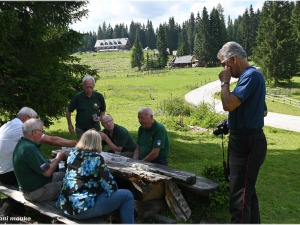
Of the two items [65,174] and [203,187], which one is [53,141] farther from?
[203,187]

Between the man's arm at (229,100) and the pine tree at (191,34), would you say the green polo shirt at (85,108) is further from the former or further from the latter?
the pine tree at (191,34)

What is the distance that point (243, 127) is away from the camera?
4.20m

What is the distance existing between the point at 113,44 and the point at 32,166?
14771 cm

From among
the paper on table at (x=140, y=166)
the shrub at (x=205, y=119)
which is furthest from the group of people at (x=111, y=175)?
the shrub at (x=205, y=119)

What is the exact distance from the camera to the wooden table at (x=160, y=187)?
5.07m

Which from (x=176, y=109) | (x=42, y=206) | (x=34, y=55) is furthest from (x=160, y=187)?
(x=176, y=109)

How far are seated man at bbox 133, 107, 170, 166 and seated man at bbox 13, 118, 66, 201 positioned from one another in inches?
70.1

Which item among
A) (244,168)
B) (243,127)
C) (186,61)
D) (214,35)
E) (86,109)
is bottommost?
(244,168)

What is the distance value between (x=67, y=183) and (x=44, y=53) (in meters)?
5.82

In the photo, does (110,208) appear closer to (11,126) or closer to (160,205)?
(160,205)

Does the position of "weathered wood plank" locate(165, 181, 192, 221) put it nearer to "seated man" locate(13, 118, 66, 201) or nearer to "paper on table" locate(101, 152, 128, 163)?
"paper on table" locate(101, 152, 128, 163)

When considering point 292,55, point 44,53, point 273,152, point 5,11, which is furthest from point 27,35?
point 292,55

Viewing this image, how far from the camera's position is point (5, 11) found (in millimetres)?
7457

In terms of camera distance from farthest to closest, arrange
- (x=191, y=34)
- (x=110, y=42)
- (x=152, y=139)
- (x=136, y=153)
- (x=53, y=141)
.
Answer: (x=110, y=42) < (x=191, y=34) < (x=136, y=153) < (x=152, y=139) < (x=53, y=141)
